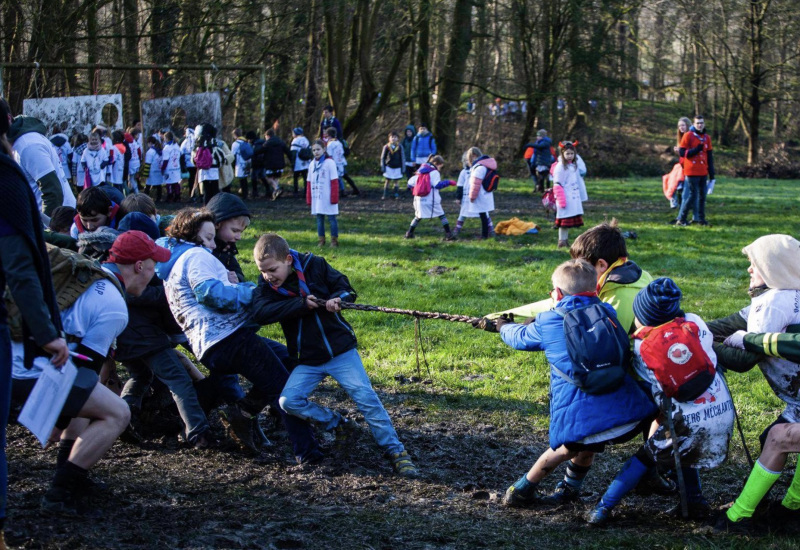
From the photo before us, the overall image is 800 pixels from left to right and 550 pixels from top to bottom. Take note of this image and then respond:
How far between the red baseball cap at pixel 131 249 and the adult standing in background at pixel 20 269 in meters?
1.36

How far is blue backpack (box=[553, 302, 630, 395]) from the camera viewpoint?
14.0 feet

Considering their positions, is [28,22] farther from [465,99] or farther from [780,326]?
[780,326]

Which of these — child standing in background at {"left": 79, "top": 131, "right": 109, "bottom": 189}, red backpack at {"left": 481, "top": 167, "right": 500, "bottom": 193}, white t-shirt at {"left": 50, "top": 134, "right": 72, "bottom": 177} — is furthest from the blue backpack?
white t-shirt at {"left": 50, "top": 134, "right": 72, "bottom": 177}

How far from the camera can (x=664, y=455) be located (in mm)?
4438

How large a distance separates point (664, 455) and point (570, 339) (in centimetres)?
81

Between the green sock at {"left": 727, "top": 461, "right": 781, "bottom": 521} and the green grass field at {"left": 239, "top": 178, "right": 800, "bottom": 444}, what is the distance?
181cm

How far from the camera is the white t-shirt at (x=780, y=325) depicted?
4449mm

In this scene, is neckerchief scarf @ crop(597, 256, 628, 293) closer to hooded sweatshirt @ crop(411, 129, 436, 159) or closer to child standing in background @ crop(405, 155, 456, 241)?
child standing in background @ crop(405, 155, 456, 241)

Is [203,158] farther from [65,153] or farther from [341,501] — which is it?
[341,501]

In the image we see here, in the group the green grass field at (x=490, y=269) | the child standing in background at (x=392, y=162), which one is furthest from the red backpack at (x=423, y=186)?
the child standing in background at (x=392, y=162)

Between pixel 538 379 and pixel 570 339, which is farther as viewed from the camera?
pixel 538 379

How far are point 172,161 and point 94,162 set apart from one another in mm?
3166

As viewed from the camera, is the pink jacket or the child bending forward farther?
the pink jacket

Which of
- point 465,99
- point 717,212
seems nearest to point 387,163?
point 717,212
